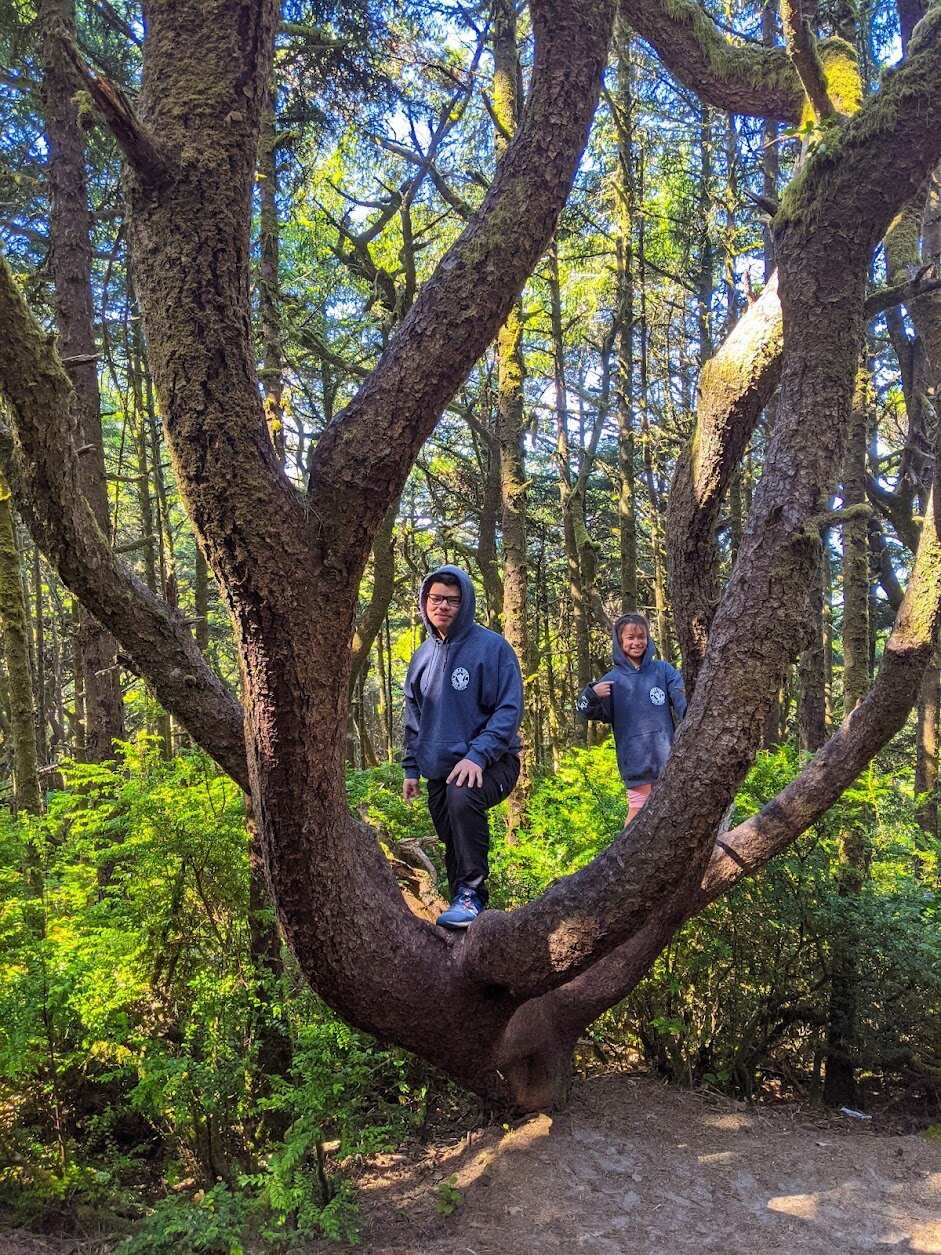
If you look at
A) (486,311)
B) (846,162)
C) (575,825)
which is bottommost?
(575,825)

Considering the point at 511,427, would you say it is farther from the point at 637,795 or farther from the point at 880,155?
the point at 880,155

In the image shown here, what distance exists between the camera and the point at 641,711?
554cm

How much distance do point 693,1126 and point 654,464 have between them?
12.5 metres

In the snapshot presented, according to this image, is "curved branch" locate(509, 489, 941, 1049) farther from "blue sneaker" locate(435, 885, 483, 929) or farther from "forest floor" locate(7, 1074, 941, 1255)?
"blue sneaker" locate(435, 885, 483, 929)

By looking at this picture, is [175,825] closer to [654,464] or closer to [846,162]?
[846,162]

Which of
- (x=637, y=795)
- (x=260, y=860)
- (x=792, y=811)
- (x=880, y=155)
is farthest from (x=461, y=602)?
(x=880, y=155)

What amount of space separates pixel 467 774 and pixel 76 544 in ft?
6.75

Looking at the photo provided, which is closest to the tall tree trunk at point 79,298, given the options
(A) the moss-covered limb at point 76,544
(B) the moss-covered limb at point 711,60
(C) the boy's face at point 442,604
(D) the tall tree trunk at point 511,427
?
(A) the moss-covered limb at point 76,544

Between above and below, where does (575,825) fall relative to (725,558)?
below

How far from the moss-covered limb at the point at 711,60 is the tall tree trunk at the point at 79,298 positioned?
18.9ft

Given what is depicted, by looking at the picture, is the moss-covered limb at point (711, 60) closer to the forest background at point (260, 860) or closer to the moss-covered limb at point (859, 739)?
the forest background at point (260, 860)

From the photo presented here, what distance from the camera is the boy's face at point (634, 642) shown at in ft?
18.6

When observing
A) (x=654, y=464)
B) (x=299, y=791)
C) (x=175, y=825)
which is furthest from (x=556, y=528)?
(x=299, y=791)

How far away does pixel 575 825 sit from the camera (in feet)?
19.8
